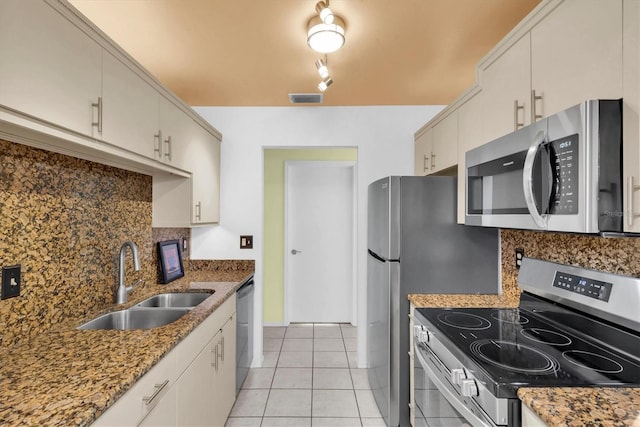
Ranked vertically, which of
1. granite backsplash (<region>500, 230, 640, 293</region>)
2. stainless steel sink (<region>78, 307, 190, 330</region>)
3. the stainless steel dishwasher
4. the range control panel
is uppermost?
granite backsplash (<region>500, 230, 640, 293</region>)

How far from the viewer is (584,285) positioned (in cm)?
133

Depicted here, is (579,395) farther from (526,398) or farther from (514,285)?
(514,285)

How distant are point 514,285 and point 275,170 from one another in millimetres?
2817

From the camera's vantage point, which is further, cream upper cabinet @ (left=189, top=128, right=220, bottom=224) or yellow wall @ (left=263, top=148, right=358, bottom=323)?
yellow wall @ (left=263, top=148, right=358, bottom=323)

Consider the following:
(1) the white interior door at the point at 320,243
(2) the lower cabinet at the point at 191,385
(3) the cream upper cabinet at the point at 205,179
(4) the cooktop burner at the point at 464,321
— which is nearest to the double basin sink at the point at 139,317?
(2) the lower cabinet at the point at 191,385

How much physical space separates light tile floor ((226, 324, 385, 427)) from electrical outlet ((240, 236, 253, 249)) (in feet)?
3.56

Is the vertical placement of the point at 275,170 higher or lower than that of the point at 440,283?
higher

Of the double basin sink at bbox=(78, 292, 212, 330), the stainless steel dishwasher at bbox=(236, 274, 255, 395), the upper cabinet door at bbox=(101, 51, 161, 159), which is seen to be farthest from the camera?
the stainless steel dishwasher at bbox=(236, 274, 255, 395)

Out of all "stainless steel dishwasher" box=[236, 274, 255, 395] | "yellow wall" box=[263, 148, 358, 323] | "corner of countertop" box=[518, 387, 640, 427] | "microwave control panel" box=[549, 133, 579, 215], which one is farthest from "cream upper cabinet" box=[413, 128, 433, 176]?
"corner of countertop" box=[518, 387, 640, 427]

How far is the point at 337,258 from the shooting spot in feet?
13.3

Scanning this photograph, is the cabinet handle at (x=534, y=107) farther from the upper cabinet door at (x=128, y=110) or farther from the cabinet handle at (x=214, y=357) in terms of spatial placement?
the cabinet handle at (x=214, y=357)

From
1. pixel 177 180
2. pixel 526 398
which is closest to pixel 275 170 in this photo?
pixel 177 180

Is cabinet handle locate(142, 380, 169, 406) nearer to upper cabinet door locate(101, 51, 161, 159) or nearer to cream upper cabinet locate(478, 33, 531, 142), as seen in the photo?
upper cabinet door locate(101, 51, 161, 159)

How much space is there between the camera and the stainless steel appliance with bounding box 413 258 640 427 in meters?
1.01
